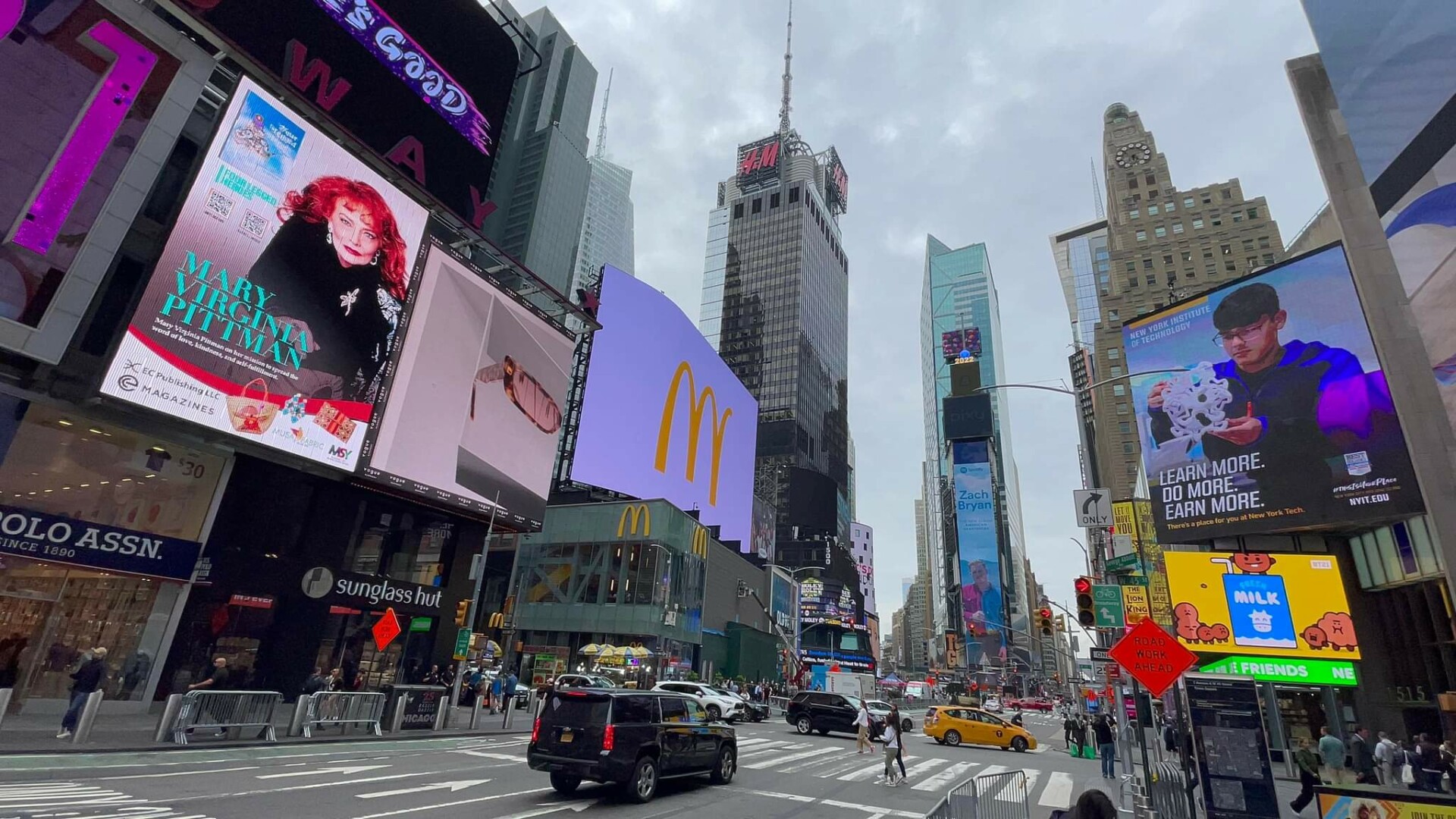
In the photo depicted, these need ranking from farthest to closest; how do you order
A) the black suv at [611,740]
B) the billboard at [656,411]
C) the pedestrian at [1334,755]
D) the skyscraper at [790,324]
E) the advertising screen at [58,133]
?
the skyscraper at [790,324], the billboard at [656,411], the pedestrian at [1334,755], the advertising screen at [58,133], the black suv at [611,740]

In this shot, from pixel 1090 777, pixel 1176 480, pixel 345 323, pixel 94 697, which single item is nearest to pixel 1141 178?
pixel 1176 480

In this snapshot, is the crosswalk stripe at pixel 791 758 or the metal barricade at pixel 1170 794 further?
the crosswalk stripe at pixel 791 758

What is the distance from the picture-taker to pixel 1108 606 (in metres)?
13.5

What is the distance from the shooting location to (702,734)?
43.9ft

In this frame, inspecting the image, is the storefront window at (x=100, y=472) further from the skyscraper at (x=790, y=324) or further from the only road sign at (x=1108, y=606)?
the skyscraper at (x=790, y=324)

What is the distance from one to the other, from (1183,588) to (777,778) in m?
17.6

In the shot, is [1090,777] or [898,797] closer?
[898,797]

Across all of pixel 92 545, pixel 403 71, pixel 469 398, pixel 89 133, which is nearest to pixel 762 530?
pixel 469 398

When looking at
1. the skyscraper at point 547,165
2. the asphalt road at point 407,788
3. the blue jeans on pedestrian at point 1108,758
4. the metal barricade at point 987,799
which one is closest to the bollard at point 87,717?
the asphalt road at point 407,788

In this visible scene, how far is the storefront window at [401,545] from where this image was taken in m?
29.6

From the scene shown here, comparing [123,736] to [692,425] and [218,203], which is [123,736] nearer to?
[218,203]

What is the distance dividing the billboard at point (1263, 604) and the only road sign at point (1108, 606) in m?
11.9

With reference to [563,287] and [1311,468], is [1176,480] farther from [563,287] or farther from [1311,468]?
[563,287]

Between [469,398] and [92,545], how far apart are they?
14.6m
